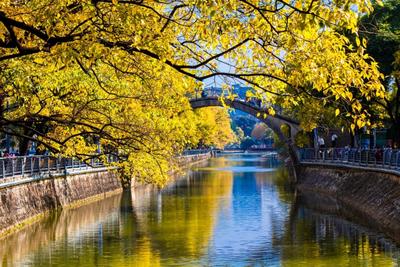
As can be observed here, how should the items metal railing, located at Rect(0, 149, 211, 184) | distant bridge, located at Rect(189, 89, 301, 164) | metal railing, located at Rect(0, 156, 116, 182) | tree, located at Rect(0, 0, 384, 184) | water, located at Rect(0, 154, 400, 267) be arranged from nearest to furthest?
tree, located at Rect(0, 0, 384, 184), water, located at Rect(0, 154, 400, 267), metal railing, located at Rect(0, 149, 211, 184), metal railing, located at Rect(0, 156, 116, 182), distant bridge, located at Rect(189, 89, 301, 164)

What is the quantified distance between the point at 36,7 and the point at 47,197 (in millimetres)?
29327

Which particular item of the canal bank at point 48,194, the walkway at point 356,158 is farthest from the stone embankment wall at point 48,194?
the walkway at point 356,158

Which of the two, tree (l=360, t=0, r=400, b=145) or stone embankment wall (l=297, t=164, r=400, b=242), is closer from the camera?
stone embankment wall (l=297, t=164, r=400, b=242)

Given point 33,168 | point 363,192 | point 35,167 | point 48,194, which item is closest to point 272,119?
point 363,192

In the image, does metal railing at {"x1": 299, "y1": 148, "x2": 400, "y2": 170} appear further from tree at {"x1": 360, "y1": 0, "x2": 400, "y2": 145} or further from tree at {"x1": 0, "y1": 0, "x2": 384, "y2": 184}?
tree at {"x1": 0, "y1": 0, "x2": 384, "y2": 184}

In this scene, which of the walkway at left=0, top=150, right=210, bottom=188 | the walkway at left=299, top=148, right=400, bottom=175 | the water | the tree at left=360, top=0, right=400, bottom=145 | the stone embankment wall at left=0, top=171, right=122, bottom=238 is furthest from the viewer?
the tree at left=360, top=0, right=400, bottom=145

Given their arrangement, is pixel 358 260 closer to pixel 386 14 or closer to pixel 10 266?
pixel 10 266

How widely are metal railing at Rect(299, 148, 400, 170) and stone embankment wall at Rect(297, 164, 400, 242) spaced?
0.48 meters

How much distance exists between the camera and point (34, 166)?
4056 centimetres

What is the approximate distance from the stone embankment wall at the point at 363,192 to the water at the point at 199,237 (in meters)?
0.99

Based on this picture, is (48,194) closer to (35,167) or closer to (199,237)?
(35,167)

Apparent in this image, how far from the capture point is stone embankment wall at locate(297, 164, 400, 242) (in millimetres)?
32219

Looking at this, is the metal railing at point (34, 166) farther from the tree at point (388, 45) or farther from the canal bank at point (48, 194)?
the tree at point (388, 45)

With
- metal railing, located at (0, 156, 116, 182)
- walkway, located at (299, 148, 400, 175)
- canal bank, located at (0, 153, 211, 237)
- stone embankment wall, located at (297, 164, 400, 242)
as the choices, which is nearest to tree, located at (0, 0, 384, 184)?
stone embankment wall, located at (297, 164, 400, 242)
